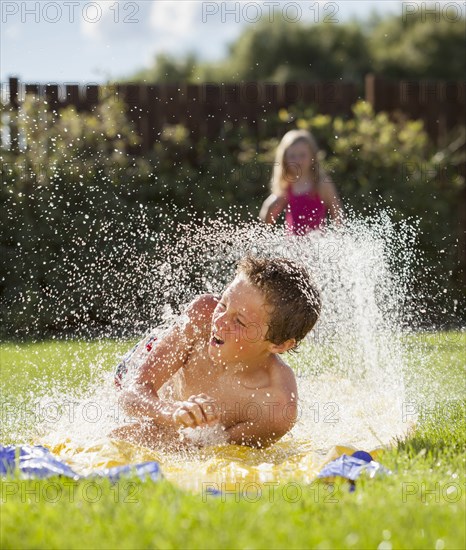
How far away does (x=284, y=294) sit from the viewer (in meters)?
3.84

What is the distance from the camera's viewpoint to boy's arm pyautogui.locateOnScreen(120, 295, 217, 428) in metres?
3.71

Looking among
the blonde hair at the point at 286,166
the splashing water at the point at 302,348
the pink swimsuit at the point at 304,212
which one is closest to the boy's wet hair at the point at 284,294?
the splashing water at the point at 302,348

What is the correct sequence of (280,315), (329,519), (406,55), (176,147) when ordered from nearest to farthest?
1. (329,519)
2. (280,315)
3. (176,147)
4. (406,55)

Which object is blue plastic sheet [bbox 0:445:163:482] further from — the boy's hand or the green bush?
the green bush

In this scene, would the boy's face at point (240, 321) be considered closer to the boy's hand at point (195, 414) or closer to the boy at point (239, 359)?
the boy at point (239, 359)

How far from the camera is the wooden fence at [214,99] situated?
33.3ft

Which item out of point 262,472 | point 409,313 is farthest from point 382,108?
point 262,472

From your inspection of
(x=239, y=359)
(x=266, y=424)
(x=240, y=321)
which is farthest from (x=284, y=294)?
(x=266, y=424)

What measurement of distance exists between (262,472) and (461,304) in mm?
6424

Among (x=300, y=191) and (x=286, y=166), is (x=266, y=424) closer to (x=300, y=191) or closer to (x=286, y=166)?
(x=300, y=191)

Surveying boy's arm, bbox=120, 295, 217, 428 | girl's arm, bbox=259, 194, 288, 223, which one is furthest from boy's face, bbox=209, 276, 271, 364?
girl's arm, bbox=259, 194, 288, 223

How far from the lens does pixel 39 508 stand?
2.68 m

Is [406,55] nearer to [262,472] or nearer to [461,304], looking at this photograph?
[461,304]

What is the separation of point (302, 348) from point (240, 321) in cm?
283
